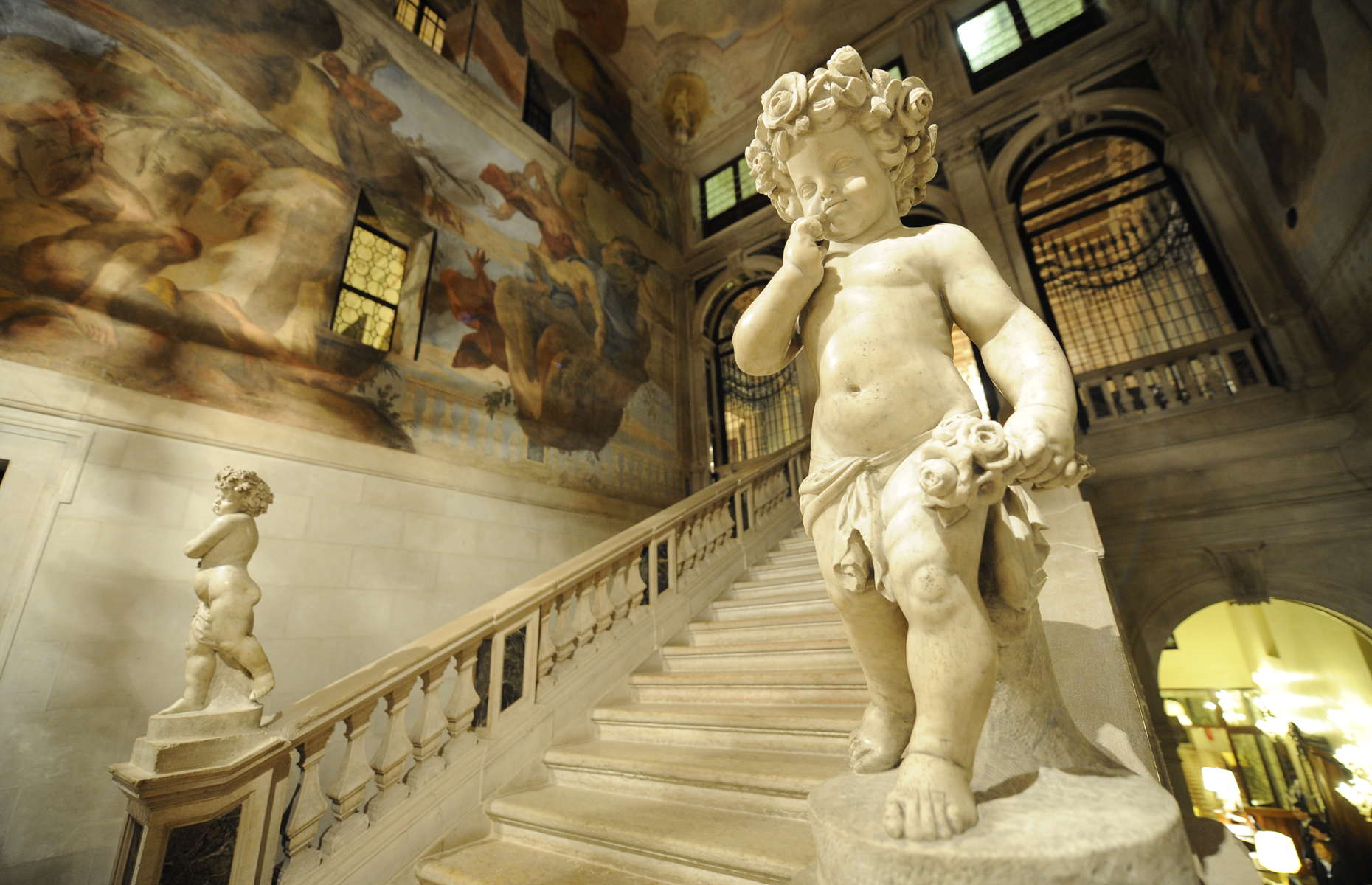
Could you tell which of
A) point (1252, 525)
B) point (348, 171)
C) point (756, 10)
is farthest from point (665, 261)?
point (1252, 525)

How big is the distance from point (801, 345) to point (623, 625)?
2.70 meters

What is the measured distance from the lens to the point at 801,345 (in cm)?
155

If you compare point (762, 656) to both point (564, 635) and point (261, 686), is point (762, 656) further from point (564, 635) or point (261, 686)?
point (261, 686)

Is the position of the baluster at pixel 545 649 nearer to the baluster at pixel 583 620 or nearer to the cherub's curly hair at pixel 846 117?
the baluster at pixel 583 620

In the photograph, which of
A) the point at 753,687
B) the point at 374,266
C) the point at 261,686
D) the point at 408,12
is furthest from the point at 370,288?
the point at 753,687

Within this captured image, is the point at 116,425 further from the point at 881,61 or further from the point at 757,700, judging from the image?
the point at 881,61

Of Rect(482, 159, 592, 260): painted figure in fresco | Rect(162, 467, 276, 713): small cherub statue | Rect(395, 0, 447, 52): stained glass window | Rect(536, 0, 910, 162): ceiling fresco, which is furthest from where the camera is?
Rect(536, 0, 910, 162): ceiling fresco

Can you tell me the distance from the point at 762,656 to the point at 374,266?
17.4 feet

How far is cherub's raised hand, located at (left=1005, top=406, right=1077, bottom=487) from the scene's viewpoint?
3.10 feet

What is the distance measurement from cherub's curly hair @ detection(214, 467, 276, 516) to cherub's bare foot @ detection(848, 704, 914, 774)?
8.10 feet

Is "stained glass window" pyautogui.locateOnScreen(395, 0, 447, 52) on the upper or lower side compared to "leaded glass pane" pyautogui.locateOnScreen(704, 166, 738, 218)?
→ lower

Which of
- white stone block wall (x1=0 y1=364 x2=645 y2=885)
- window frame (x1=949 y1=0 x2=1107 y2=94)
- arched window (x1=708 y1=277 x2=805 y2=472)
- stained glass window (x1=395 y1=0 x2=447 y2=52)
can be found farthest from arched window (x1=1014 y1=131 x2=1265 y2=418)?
stained glass window (x1=395 y1=0 x2=447 y2=52)

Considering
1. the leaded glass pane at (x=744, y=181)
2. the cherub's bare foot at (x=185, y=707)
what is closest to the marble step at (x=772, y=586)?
the cherub's bare foot at (x=185, y=707)

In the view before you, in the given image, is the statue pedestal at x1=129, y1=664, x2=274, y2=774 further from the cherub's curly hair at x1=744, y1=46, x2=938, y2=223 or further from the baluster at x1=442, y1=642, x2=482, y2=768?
the cherub's curly hair at x1=744, y1=46, x2=938, y2=223
